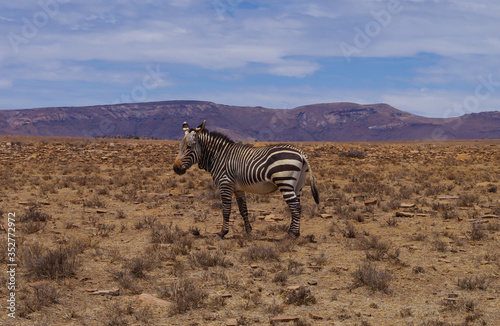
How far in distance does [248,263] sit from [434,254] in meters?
4.17

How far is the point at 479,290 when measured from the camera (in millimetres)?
8328

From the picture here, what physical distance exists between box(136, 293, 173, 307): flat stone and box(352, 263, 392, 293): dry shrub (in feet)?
10.8

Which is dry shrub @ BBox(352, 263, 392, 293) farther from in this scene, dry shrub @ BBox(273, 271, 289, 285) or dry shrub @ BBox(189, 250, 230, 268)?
dry shrub @ BBox(189, 250, 230, 268)

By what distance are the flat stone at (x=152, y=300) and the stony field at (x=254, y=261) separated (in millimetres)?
29

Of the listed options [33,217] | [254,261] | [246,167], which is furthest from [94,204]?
[254,261]

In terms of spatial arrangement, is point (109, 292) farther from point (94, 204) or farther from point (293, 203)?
point (94, 204)

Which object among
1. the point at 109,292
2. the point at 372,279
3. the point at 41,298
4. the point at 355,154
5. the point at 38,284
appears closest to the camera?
the point at 41,298

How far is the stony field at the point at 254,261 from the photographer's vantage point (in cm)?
746

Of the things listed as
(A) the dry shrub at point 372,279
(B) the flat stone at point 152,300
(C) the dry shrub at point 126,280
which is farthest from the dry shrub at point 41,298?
(A) the dry shrub at point 372,279

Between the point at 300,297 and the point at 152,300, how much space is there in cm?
241

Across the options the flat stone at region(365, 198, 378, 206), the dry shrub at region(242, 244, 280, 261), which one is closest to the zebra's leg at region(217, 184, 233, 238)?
the dry shrub at region(242, 244, 280, 261)

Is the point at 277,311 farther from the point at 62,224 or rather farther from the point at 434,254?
the point at 62,224

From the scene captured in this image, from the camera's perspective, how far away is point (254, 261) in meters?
10.2

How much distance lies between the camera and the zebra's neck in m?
12.9
